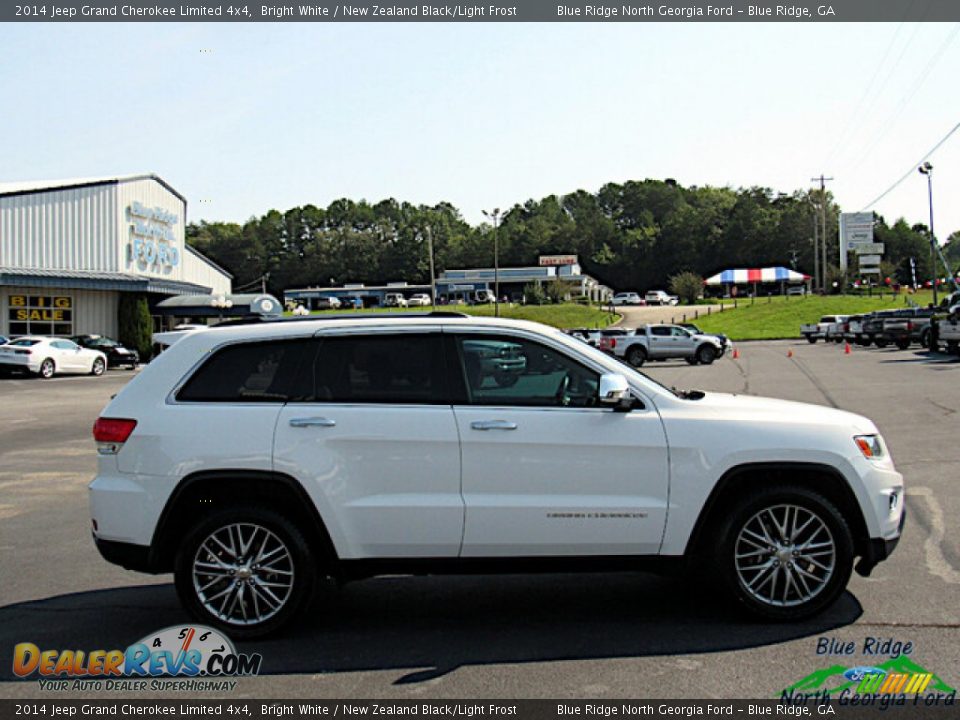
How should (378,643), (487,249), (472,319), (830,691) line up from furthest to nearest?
(487,249) → (472,319) → (378,643) → (830,691)

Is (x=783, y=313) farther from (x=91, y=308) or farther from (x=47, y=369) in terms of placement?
(x=47, y=369)

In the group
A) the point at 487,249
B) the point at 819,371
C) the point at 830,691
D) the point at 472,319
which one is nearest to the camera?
the point at 830,691

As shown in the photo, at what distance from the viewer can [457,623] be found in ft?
18.5

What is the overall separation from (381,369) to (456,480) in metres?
0.81

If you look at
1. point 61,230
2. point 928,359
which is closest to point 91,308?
point 61,230

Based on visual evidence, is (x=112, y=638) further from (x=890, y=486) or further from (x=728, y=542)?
(x=890, y=486)

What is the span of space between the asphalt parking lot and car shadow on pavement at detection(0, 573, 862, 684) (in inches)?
0.5

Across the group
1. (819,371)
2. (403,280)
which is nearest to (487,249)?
(403,280)

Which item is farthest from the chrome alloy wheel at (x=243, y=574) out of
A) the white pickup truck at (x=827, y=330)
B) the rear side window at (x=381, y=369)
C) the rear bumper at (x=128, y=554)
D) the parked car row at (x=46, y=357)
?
the white pickup truck at (x=827, y=330)

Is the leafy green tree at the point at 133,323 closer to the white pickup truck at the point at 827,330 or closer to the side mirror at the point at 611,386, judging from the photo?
the white pickup truck at the point at 827,330

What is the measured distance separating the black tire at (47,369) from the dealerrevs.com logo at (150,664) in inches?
1187

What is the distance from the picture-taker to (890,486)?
5.60 metres

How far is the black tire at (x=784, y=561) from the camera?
5.38m

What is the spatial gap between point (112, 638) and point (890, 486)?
15.3 feet
